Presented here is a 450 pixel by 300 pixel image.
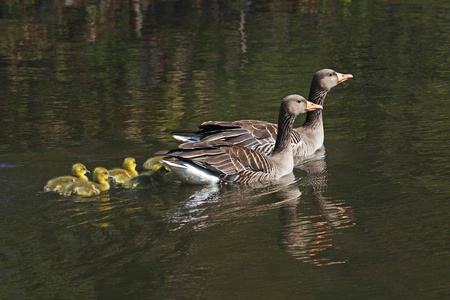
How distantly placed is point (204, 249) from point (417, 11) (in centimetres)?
1884

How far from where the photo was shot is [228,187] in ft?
39.0

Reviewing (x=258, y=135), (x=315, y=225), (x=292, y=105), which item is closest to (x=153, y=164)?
(x=258, y=135)

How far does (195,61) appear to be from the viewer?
20328 millimetres

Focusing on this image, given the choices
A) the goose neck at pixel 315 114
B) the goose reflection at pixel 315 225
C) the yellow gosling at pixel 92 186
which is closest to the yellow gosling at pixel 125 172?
the yellow gosling at pixel 92 186

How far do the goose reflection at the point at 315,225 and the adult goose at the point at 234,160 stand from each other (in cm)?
57

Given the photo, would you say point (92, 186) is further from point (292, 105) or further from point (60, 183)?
point (292, 105)

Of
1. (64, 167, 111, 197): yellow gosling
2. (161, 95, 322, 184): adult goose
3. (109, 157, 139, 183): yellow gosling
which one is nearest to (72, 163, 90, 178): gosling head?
(64, 167, 111, 197): yellow gosling

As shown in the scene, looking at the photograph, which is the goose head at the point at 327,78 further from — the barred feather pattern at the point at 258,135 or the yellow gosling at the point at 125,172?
Result: the yellow gosling at the point at 125,172

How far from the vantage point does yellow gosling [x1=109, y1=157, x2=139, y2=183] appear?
1162cm

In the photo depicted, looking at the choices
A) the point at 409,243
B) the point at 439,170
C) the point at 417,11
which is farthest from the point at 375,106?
the point at 417,11

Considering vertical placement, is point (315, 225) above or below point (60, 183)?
below

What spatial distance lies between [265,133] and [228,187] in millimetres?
1778

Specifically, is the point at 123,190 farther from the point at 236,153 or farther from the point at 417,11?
the point at 417,11

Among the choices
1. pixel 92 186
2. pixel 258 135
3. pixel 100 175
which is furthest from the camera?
pixel 258 135
